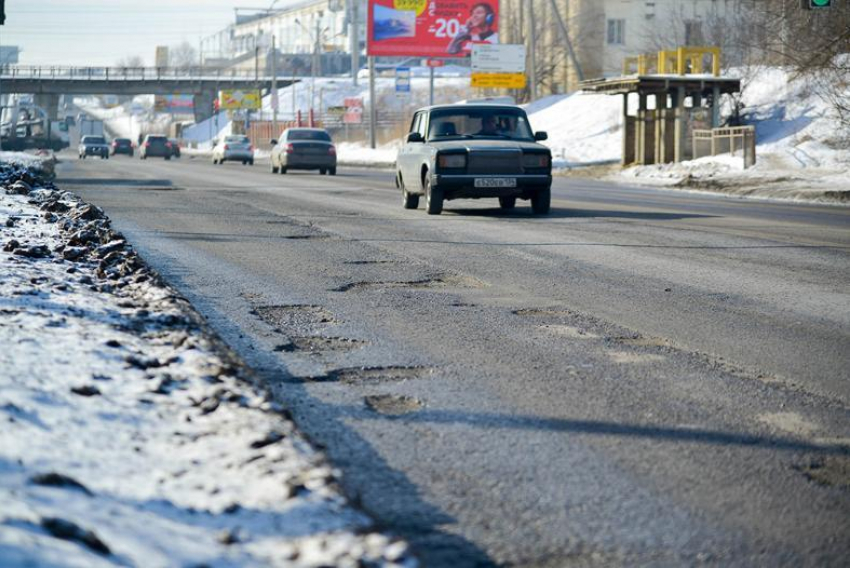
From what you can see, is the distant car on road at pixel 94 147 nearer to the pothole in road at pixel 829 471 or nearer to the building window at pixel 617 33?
the building window at pixel 617 33

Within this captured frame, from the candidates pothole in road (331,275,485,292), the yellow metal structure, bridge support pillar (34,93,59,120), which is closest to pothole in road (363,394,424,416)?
pothole in road (331,275,485,292)

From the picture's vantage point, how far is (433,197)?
16.9 meters

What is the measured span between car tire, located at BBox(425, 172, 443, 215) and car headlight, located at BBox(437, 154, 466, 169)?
1.18 ft

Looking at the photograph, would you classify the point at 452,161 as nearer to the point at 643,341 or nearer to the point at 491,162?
the point at 491,162

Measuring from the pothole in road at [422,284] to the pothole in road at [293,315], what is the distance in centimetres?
96

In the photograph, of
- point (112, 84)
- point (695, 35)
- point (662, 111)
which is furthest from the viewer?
point (112, 84)

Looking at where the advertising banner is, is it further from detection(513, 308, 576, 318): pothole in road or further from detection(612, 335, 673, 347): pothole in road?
detection(612, 335, 673, 347): pothole in road

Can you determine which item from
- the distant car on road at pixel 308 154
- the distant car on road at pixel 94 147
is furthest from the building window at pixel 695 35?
the distant car on road at pixel 94 147

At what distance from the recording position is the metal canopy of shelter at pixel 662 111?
124ft

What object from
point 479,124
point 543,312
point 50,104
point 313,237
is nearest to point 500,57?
point 479,124

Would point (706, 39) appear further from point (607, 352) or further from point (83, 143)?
point (607, 352)

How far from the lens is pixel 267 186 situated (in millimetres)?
26219

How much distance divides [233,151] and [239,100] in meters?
64.7

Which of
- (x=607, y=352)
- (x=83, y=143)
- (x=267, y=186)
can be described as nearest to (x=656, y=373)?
(x=607, y=352)
